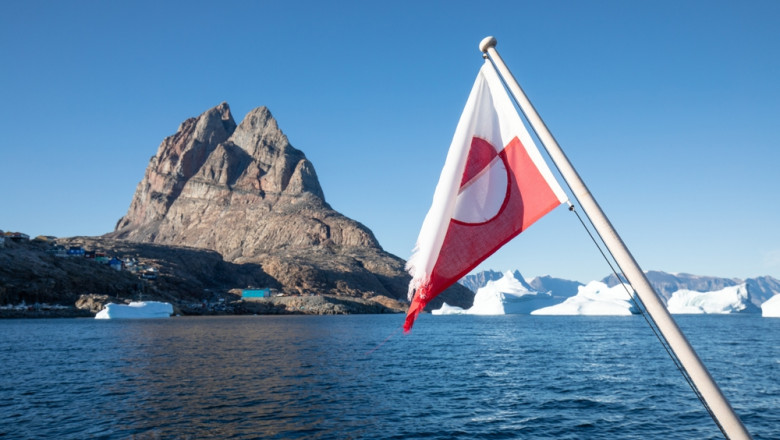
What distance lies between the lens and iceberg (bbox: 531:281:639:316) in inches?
5817

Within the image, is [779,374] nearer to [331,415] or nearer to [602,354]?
[602,354]

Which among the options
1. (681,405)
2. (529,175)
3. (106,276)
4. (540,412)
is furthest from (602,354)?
(106,276)

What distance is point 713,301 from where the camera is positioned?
16912cm

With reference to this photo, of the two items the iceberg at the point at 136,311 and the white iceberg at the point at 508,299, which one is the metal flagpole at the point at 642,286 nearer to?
the iceberg at the point at 136,311

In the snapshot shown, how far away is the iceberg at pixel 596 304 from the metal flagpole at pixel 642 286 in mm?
153174

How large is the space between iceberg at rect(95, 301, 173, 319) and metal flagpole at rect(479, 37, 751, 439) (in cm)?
13152

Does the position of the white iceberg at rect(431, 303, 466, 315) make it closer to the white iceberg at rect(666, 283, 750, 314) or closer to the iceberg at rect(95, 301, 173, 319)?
the white iceberg at rect(666, 283, 750, 314)

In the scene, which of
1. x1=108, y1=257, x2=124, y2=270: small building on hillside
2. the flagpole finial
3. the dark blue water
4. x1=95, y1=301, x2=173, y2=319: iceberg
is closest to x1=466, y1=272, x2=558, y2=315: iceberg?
x1=95, y1=301, x2=173, y2=319: iceberg

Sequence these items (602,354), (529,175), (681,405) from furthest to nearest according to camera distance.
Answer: (602,354) → (681,405) → (529,175)

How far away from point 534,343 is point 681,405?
35916 mm

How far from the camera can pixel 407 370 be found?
36.9 meters

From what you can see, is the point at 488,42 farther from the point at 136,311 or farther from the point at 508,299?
the point at 508,299

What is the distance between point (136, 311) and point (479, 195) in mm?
136449

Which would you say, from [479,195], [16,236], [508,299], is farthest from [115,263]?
[479,195]
